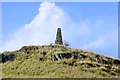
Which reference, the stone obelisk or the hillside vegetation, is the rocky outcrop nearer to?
the hillside vegetation

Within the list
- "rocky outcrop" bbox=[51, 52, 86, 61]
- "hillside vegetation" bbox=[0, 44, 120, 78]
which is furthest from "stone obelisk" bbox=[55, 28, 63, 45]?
"rocky outcrop" bbox=[51, 52, 86, 61]

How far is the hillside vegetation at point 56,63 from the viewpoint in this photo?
34.1m

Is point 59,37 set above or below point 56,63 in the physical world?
above

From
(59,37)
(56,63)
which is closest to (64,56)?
(56,63)

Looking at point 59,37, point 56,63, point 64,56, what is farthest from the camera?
point 59,37

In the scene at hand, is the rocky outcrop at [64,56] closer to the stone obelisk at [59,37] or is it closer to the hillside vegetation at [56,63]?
the hillside vegetation at [56,63]

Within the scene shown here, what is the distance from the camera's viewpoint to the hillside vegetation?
112 ft

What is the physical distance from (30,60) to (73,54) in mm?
4695

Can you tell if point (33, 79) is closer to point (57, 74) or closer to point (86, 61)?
point (57, 74)

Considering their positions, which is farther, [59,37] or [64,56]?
[59,37]

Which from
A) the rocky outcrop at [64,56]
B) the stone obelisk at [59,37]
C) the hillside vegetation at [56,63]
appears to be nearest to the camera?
the hillside vegetation at [56,63]

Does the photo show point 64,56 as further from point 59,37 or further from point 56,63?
point 59,37

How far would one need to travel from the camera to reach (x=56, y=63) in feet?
120

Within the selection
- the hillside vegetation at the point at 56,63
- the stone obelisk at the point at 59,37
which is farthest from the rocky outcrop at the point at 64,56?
the stone obelisk at the point at 59,37
